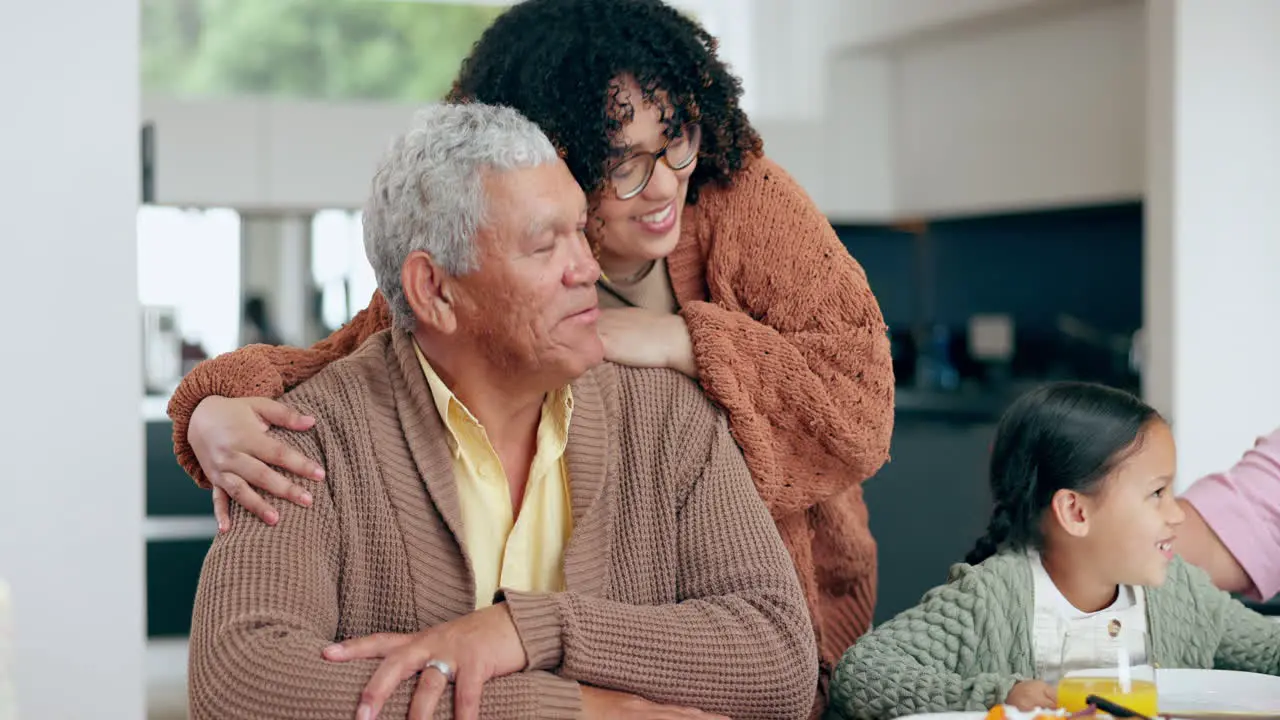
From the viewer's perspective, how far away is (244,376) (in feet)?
5.65

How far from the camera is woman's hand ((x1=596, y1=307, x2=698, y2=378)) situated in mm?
1762

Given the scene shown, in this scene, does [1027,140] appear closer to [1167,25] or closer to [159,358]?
[1167,25]

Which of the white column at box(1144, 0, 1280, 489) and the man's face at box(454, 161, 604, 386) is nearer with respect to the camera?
the man's face at box(454, 161, 604, 386)

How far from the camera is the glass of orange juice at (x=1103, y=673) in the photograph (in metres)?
1.34

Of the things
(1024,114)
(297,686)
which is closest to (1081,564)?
(297,686)

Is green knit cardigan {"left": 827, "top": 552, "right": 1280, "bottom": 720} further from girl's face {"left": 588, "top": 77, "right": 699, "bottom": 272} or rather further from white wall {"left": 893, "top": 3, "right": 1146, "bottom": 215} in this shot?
white wall {"left": 893, "top": 3, "right": 1146, "bottom": 215}

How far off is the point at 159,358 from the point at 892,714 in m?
5.32

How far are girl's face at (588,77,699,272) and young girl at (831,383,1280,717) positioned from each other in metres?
0.55

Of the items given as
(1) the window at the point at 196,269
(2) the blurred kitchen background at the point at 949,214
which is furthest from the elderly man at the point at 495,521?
(1) the window at the point at 196,269

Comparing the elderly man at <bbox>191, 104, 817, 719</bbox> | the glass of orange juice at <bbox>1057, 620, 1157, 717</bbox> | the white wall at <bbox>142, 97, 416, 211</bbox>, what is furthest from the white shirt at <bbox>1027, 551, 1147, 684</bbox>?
the white wall at <bbox>142, 97, 416, 211</bbox>

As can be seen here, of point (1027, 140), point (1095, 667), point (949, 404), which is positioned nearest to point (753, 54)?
point (1027, 140)

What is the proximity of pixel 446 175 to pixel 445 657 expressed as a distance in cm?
52

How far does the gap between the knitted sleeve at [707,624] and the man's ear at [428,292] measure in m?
0.31

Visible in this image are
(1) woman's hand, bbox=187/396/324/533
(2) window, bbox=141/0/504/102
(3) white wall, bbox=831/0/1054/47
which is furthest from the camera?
(2) window, bbox=141/0/504/102
